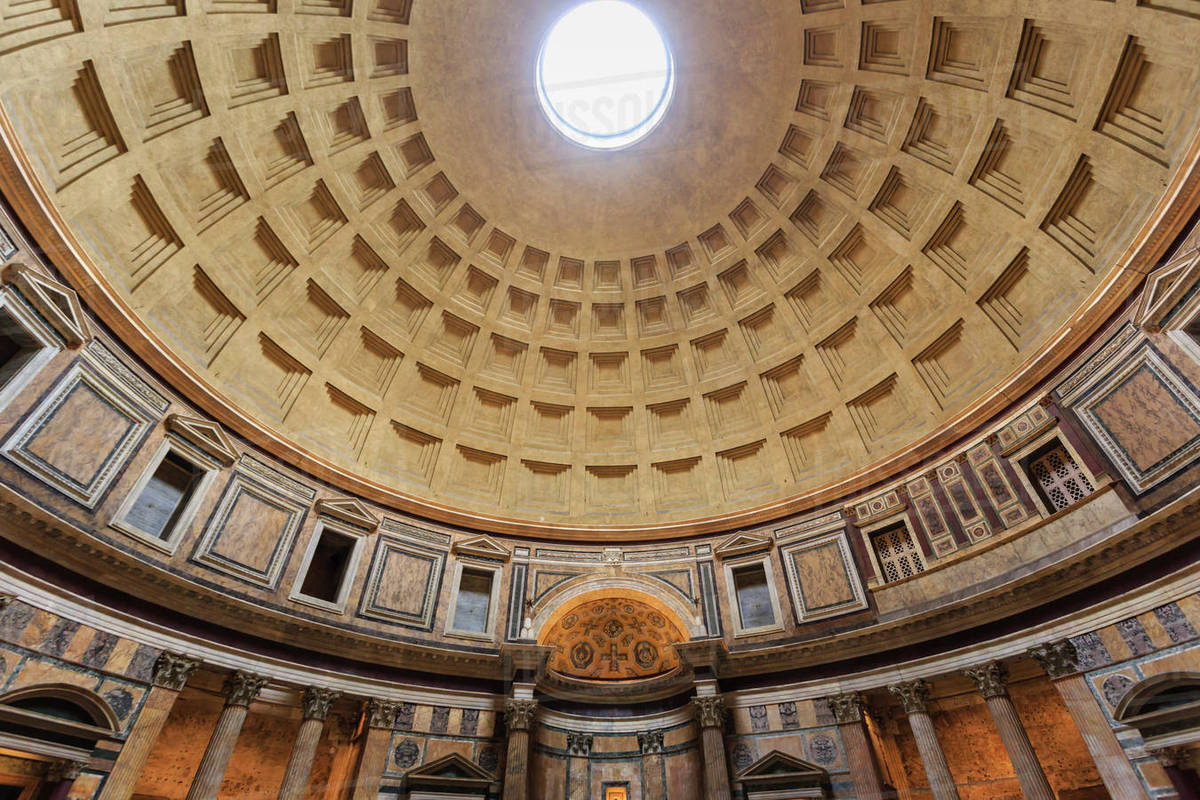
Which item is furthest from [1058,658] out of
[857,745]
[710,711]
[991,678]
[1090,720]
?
[710,711]

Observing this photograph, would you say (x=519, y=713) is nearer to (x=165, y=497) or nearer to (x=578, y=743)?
(x=578, y=743)

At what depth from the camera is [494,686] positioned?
52.0ft

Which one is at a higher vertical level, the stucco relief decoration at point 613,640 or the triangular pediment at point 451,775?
the stucco relief decoration at point 613,640

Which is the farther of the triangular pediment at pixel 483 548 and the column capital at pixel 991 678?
the triangular pediment at pixel 483 548

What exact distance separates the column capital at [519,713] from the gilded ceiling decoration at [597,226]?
551 centimetres

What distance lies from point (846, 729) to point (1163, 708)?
5.99 meters

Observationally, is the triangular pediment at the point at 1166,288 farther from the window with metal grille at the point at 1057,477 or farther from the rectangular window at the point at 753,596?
the rectangular window at the point at 753,596

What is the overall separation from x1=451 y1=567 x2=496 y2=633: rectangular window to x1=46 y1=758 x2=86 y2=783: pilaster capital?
8352mm

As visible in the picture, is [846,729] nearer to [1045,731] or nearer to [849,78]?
[1045,731]

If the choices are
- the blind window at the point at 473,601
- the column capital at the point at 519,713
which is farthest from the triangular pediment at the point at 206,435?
the column capital at the point at 519,713

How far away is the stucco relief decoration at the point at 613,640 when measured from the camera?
1805 centimetres

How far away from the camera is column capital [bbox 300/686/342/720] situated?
44.8 ft

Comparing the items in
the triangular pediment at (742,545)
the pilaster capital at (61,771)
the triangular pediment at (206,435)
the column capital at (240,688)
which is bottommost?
the pilaster capital at (61,771)

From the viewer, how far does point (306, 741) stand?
1334 centimetres
